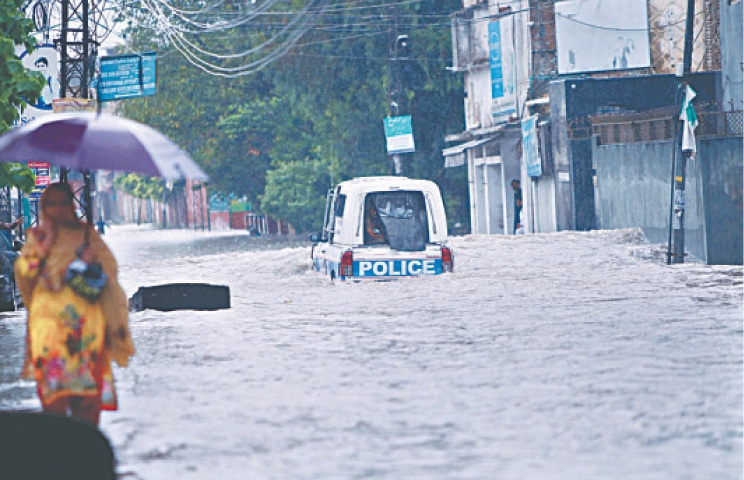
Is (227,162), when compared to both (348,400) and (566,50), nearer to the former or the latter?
(566,50)

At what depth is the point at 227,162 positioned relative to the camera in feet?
207

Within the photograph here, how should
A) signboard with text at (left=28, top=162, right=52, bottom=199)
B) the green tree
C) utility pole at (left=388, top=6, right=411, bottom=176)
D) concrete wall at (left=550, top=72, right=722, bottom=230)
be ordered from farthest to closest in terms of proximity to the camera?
utility pole at (left=388, top=6, right=411, bottom=176)
concrete wall at (left=550, top=72, right=722, bottom=230)
signboard with text at (left=28, top=162, right=52, bottom=199)
the green tree

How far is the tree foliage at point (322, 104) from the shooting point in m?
50.2

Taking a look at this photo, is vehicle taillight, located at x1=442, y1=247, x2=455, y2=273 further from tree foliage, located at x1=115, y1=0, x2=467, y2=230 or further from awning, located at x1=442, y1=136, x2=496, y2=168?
awning, located at x1=442, y1=136, x2=496, y2=168

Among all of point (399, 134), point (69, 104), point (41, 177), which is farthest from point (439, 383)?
point (399, 134)

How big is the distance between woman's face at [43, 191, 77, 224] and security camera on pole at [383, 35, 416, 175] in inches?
1351

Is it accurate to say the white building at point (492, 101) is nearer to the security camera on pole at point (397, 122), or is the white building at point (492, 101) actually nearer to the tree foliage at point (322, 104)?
the security camera on pole at point (397, 122)

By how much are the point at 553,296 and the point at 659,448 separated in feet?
39.4

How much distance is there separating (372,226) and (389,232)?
0.92 feet

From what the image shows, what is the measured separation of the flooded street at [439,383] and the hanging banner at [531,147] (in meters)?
17.1

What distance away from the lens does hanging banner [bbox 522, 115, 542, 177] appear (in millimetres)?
Result: 39281

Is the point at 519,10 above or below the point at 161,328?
above

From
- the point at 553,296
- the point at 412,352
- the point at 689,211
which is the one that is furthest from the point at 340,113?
the point at 412,352

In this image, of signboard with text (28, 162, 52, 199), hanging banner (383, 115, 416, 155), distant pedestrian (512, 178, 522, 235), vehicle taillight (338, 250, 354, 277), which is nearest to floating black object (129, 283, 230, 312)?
vehicle taillight (338, 250, 354, 277)
